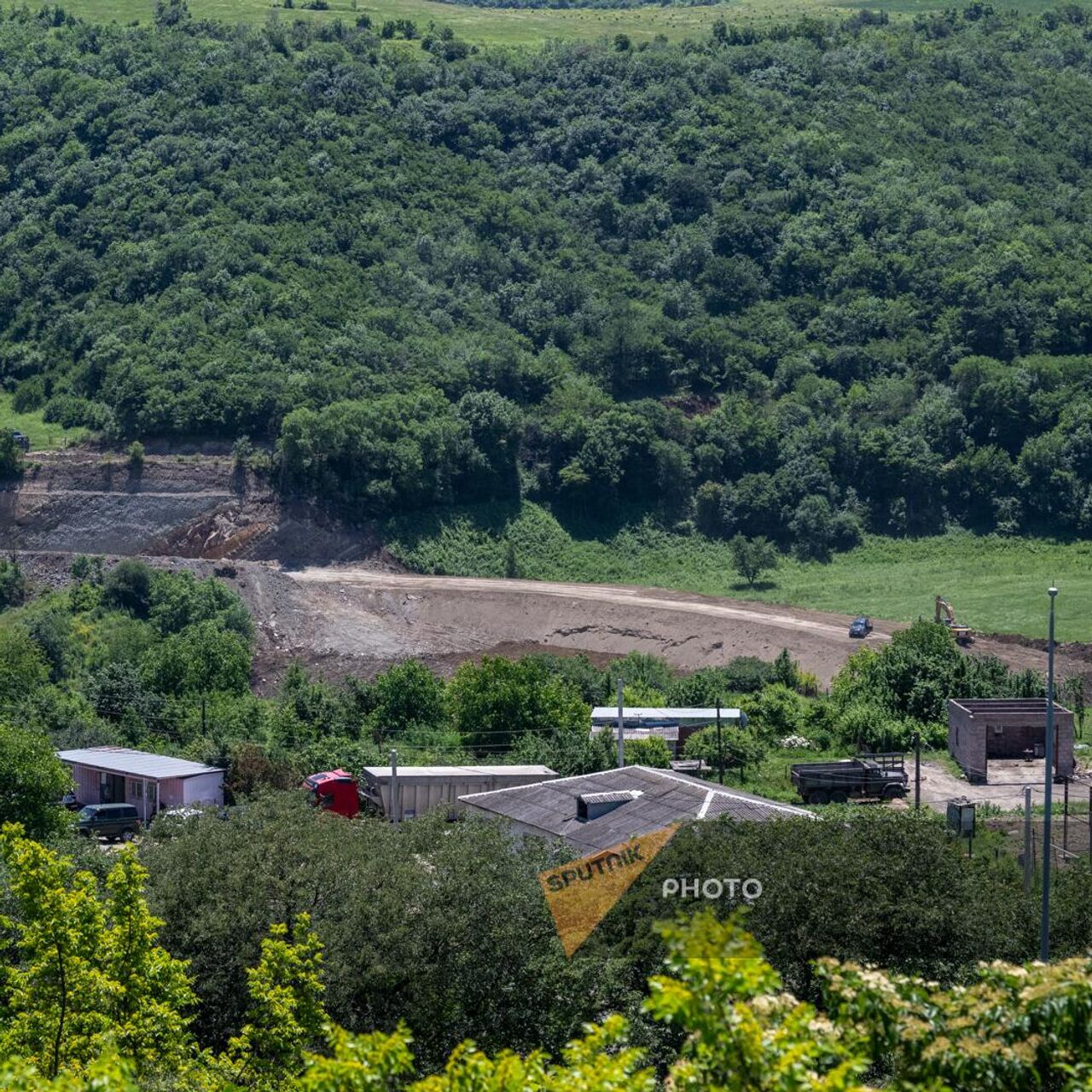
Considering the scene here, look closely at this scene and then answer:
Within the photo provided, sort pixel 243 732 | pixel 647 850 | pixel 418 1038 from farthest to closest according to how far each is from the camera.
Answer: pixel 243 732 < pixel 647 850 < pixel 418 1038

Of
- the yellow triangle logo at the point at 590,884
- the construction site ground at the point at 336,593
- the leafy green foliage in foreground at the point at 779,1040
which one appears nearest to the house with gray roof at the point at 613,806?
the yellow triangle logo at the point at 590,884

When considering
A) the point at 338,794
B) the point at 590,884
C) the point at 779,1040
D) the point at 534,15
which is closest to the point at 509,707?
the point at 338,794

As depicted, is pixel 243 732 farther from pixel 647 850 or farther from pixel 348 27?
pixel 348 27

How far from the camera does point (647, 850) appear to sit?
32.0 metres

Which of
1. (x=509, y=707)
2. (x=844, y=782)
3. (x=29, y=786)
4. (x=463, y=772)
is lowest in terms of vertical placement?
(x=844, y=782)

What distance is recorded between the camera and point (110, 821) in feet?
158

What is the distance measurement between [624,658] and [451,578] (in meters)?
15.8

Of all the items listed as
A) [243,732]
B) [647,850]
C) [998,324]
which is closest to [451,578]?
[243,732]

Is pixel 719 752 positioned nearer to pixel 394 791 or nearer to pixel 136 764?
pixel 394 791

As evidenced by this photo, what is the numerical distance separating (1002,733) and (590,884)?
29651mm

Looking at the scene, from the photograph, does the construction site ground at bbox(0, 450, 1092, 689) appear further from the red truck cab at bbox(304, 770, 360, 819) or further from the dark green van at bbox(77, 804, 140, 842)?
the dark green van at bbox(77, 804, 140, 842)

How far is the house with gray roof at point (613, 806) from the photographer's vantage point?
37.0m

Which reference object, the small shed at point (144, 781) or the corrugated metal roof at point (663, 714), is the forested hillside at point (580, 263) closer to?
the corrugated metal roof at point (663, 714)

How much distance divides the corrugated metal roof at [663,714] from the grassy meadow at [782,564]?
2204cm
